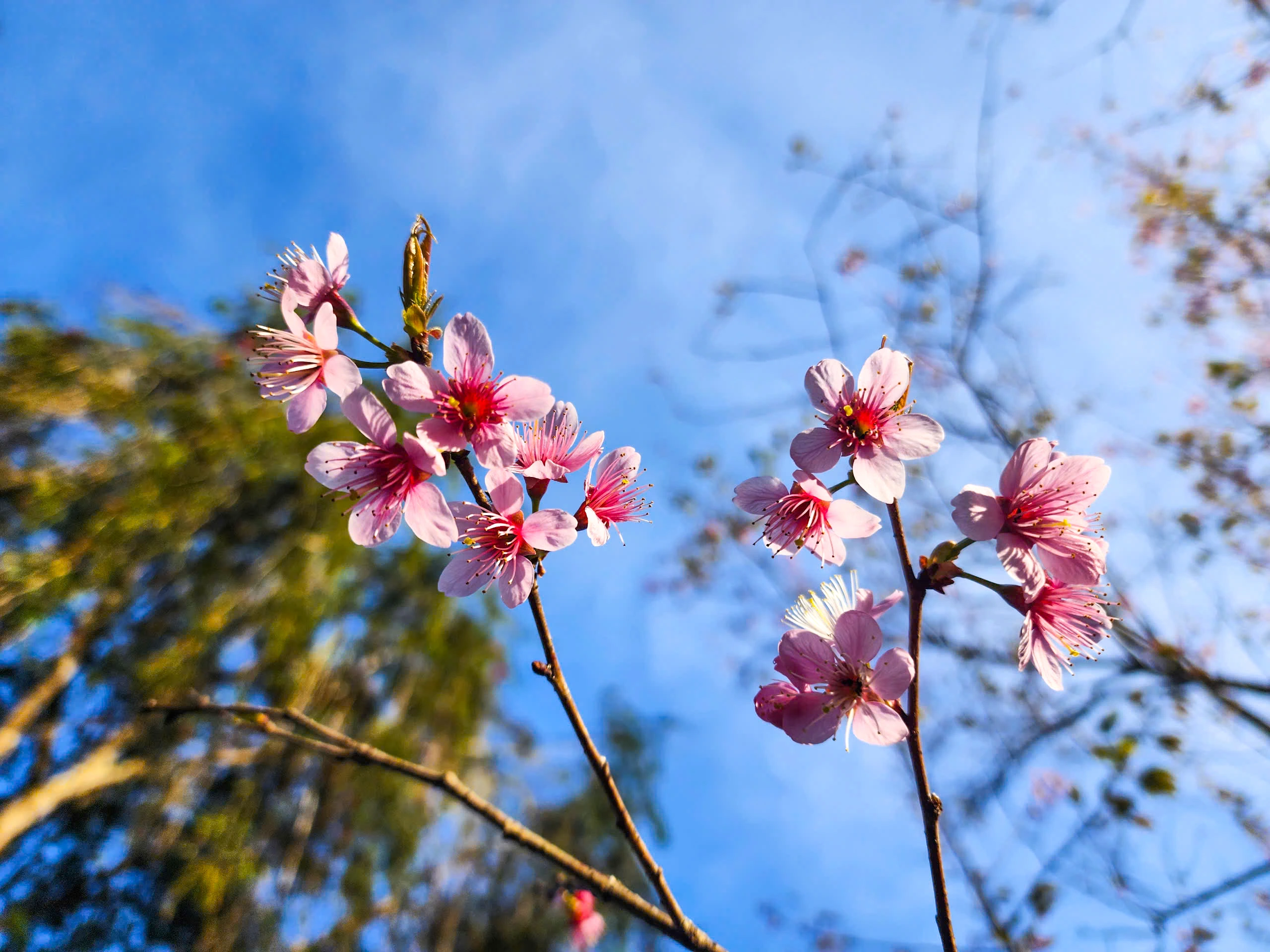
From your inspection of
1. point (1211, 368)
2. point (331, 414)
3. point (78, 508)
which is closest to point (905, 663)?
point (1211, 368)

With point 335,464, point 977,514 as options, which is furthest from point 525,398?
point 977,514

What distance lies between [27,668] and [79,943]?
1449mm

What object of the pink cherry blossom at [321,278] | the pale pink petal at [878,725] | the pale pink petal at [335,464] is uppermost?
the pink cherry blossom at [321,278]

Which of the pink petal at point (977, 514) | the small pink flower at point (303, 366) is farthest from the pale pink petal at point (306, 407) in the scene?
the pink petal at point (977, 514)

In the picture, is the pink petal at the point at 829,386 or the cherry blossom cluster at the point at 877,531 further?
the pink petal at the point at 829,386

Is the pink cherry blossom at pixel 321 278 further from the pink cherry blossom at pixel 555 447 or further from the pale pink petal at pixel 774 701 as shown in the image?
the pale pink petal at pixel 774 701

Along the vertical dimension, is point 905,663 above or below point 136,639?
below

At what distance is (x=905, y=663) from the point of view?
812mm

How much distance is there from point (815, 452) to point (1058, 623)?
0.48 metres

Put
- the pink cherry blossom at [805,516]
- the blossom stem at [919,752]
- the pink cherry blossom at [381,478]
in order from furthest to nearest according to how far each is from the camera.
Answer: the pink cherry blossom at [805,516]
the pink cherry blossom at [381,478]
the blossom stem at [919,752]

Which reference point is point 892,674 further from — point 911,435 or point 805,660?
point 911,435

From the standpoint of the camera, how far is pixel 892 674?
2.72 feet

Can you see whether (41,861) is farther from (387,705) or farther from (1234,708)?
(1234,708)

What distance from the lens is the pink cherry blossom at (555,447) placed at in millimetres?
949
